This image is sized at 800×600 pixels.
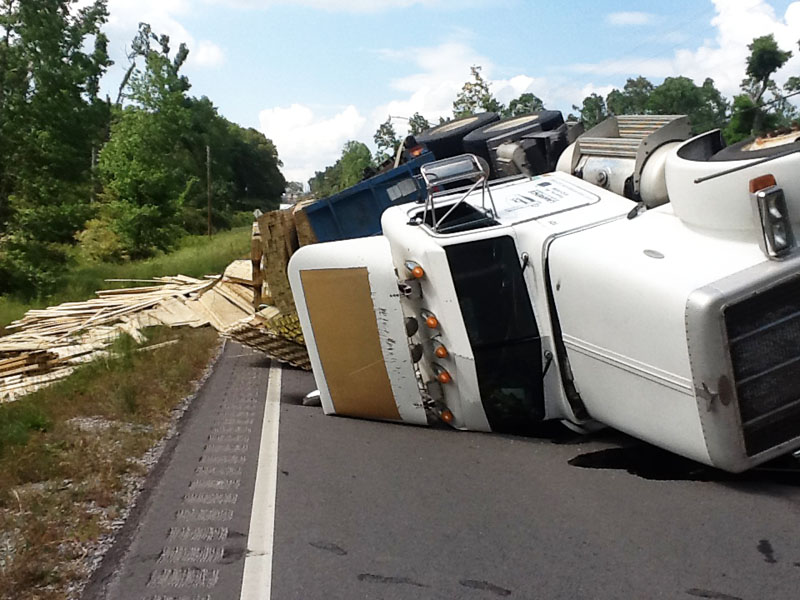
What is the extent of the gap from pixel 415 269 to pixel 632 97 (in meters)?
48.8

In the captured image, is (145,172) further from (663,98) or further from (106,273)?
(663,98)

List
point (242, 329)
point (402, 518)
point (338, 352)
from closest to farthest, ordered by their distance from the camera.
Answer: point (402, 518), point (338, 352), point (242, 329)

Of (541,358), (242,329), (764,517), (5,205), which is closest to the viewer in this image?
(764,517)

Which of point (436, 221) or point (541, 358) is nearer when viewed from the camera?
point (541, 358)

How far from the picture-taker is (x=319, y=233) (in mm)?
11242

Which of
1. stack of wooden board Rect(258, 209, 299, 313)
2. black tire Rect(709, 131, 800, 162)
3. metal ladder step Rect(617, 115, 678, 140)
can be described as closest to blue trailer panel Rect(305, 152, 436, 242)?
stack of wooden board Rect(258, 209, 299, 313)

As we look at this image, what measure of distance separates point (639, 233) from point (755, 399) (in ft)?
4.68

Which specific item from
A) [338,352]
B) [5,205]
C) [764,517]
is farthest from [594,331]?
[5,205]

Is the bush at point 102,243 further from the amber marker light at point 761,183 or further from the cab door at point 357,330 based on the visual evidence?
the amber marker light at point 761,183

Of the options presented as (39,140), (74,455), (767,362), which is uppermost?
(39,140)

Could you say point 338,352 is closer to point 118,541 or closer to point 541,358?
point 541,358

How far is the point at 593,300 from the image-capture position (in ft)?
18.4

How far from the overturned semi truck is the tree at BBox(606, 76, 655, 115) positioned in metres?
40.8

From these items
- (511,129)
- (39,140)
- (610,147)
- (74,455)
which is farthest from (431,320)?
(39,140)
